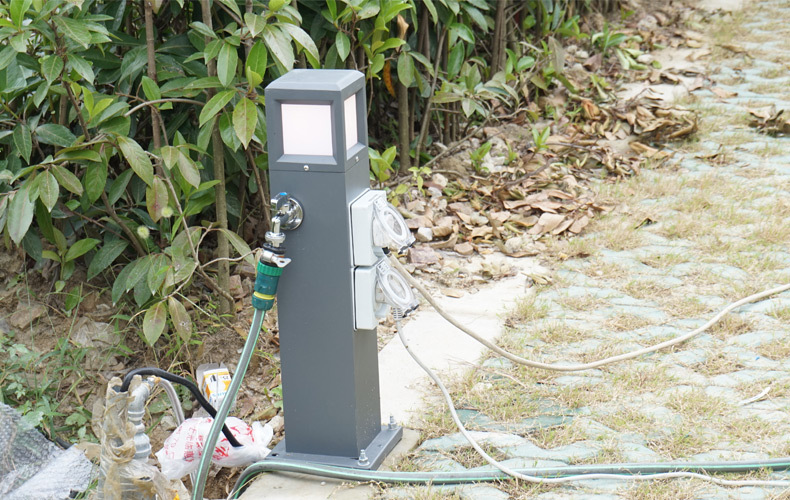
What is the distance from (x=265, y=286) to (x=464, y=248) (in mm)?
1878

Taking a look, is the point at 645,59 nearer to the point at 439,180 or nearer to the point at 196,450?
the point at 439,180

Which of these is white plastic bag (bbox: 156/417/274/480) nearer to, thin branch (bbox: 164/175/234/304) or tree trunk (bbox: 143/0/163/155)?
Answer: thin branch (bbox: 164/175/234/304)

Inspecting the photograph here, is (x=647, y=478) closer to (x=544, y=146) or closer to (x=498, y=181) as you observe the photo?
(x=498, y=181)

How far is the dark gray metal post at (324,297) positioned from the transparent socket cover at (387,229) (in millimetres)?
74

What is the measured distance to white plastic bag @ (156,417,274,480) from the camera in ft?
8.62

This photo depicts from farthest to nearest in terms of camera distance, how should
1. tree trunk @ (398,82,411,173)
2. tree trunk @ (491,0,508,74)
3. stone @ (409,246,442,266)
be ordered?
tree trunk @ (491,0,508,74) → tree trunk @ (398,82,411,173) → stone @ (409,246,442,266)

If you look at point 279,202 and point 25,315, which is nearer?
point 279,202

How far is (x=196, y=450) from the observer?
263 centimetres

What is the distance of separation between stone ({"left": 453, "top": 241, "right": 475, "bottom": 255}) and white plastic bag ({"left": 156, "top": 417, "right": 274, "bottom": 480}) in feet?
5.39

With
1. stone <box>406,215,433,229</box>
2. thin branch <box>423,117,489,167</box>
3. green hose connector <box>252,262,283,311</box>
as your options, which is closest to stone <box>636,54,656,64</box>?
thin branch <box>423,117,489,167</box>

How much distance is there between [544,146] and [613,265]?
124 cm

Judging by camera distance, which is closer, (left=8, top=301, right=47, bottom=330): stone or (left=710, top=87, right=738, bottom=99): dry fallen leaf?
(left=8, top=301, right=47, bottom=330): stone

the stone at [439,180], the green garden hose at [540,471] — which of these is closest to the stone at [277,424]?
the green garden hose at [540,471]

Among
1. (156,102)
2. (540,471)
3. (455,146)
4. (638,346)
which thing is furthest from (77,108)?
(455,146)
